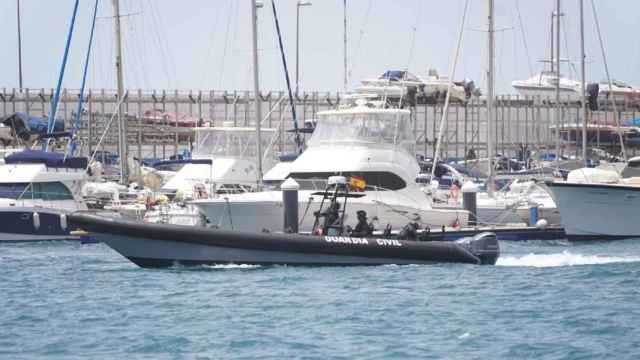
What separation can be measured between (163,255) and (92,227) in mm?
1461

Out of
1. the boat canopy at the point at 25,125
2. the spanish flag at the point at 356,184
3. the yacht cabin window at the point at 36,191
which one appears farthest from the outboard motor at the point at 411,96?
the spanish flag at the point at 356,184

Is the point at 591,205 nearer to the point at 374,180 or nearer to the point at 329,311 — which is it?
the point at 374,180

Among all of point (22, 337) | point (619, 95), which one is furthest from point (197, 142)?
point (619, 95)

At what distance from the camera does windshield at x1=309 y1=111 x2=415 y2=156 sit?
4203cm

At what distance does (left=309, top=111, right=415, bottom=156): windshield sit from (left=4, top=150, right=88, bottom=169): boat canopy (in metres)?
8.17

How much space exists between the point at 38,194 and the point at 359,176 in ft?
34.8

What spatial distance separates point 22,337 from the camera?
23031 millimetres

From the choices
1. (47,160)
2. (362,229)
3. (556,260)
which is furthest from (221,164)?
(362,229)

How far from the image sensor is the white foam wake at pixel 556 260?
33062mm

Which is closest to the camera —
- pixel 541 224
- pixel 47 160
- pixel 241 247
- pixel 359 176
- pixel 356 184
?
pixel 241 247

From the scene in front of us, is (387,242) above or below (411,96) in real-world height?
below

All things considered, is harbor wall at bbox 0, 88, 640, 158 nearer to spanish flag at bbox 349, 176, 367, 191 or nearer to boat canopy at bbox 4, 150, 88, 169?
boat canopy at bbox 4, 150, 88, 169

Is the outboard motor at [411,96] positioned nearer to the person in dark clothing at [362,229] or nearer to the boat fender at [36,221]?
the boat fender at [36,221]

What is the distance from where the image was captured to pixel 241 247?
99.9 feet
